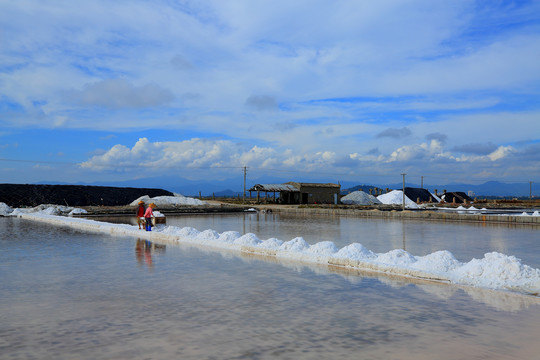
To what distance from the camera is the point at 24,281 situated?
24.3 ft

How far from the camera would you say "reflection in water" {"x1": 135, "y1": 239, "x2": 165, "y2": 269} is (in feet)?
31.5

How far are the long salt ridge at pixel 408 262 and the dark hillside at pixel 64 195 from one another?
113 feet

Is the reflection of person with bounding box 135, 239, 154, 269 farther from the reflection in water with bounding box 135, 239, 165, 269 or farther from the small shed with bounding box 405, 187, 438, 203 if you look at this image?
the small shed with bounding box 405, 187, 438, 203

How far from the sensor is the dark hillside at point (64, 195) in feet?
135

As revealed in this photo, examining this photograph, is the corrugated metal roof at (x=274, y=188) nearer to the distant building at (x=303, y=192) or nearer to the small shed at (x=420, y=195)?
the distant building at (x=303, y=192)

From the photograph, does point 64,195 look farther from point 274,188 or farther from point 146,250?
point 146,250

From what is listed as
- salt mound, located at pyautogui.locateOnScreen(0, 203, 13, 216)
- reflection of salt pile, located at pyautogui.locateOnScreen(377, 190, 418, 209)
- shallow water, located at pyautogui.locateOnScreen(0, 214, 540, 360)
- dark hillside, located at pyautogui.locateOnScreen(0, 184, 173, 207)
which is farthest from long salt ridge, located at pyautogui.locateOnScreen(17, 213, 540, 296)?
reflection of salt pile, located at pyautogui.locateOnScreen(377, 190, 418, 209)

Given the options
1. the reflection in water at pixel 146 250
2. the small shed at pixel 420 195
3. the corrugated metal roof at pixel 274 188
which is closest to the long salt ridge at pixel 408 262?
the reflection in water at pixel 146 250

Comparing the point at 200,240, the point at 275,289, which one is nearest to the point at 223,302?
the point at 275,289

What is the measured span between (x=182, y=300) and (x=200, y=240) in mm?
6960

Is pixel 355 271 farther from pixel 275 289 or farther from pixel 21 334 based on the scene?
pixel 21 334

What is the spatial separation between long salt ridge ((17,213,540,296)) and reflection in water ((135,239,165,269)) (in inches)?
45.1

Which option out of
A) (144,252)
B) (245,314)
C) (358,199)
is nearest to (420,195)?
(358,199)

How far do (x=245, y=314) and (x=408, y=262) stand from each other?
14.3ft
